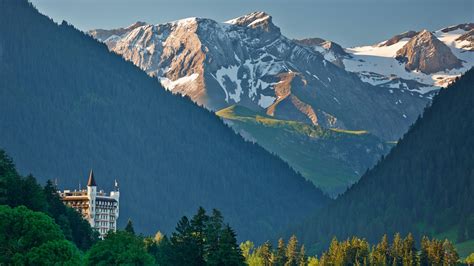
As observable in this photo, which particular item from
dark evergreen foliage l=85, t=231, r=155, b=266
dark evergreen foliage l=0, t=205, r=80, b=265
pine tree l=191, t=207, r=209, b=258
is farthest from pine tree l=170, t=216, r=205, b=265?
dark evergreen foliage l=0, t=205, r=80, b=265

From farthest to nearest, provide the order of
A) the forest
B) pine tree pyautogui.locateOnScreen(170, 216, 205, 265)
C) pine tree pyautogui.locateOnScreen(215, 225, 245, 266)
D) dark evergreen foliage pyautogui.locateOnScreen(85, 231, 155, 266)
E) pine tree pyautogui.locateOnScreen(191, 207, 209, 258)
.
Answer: pine tree pyautogui.locateOnScreen(191, 207, 209, 258)
pine tree pyautogui.locateOnScreen(170, 216, 205, 265)
pine tree pyautogui.locateOnScreen(215, 225, 245, 266)
dark evergreen foliage pyautogui.locateOnScreen(85, 231, 155, 266)
the forest

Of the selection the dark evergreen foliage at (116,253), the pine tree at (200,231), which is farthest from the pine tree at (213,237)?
the dark evergreen foliage at (116,253)

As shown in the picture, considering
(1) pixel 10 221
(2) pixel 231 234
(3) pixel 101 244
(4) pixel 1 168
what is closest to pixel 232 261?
(2) pixel 231 234

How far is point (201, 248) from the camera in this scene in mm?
193875

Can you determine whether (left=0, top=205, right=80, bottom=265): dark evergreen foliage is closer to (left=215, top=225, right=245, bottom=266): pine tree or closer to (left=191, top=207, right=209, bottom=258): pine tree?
(left=215, top=225, right=245, bottom=266): pine tree

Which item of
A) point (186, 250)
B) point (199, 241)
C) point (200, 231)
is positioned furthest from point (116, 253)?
point (200, 231)

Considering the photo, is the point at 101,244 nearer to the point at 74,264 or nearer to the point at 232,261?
the point at 232,261

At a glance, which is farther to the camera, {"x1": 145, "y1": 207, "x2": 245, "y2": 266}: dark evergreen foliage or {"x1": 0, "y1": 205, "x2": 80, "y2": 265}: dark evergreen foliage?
{"x1": 145, "y1": 207, "x2": 245, "y2": 266}: dark evergreen foliage

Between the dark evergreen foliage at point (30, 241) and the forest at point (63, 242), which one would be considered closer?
the dark evergreen foliage at point (30, 241)

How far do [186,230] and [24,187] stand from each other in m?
22.1

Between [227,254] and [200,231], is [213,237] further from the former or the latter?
[227,254]

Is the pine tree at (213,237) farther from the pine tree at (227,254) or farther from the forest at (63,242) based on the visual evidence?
the pine tree at (227,254)

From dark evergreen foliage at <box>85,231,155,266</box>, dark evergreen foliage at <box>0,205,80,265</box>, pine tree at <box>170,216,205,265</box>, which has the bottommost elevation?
dark evergreen foliage at <box>0,205,80,265</box>

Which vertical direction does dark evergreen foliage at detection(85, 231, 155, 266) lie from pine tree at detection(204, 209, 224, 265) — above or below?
below
